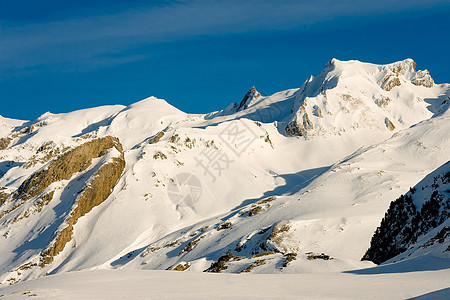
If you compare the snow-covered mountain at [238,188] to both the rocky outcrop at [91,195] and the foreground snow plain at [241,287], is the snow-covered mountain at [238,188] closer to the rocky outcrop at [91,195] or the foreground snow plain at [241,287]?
the rocky outcrop at [91,195]

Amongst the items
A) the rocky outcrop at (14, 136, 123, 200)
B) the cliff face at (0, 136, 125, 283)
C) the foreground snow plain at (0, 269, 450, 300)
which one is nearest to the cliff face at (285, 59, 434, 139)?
the cliff face at (0, 136, 125, 283)

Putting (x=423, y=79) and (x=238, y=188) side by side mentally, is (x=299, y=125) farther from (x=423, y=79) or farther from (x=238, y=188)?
(x=423, y=79)

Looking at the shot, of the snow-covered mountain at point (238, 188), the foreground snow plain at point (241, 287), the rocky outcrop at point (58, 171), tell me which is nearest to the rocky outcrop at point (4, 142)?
the snow-covered mountain at point (238, 188)

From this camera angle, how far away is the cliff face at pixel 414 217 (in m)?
26.8

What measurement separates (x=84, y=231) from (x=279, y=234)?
4337 cm

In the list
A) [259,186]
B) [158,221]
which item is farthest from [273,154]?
[158,221]

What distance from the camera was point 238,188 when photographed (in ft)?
303

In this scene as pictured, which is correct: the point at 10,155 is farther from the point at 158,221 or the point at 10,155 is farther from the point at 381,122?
the point at 381,122

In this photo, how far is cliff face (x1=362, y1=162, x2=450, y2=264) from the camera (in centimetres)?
2675

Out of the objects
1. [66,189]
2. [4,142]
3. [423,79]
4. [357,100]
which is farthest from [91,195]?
[423,79]

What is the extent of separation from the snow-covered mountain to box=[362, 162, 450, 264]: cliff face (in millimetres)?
1019

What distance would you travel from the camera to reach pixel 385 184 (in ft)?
199

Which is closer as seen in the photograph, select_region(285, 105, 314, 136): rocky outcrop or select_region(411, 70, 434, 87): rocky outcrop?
select_region(285, 105, 314, 136): rocky outcrop

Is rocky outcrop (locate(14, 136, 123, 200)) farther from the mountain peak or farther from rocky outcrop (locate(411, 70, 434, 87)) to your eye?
rocky outcrop (locate(411, 70, 434, 87))
